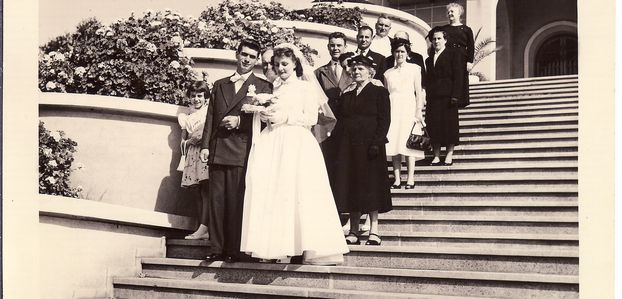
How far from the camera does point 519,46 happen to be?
19.7 m

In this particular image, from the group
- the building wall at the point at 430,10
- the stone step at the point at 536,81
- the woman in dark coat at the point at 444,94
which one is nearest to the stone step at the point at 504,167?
the woman in dark coat at the point at 444,94

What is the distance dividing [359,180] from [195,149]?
1.62m

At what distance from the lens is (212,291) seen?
7398 millimetres

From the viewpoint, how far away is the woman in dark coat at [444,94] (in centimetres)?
944

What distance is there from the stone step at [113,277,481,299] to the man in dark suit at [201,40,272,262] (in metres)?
0.37

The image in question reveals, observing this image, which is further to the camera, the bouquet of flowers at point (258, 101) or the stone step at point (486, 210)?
the stone step at point (486, 210)

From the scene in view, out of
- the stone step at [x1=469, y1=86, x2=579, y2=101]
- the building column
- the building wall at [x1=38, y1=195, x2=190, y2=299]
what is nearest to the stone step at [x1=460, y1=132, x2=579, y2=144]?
the stone step at [x1=469, y1=86, x2=579, y2=101]

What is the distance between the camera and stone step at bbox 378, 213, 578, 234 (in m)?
7.60

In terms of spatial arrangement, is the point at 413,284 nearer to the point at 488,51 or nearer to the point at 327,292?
the point at 327,292

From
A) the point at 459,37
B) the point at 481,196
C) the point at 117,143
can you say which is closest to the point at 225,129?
the point at 117,143

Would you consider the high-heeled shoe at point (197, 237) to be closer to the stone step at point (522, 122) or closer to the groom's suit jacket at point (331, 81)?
the groom's suit jacket at point (331, 81)

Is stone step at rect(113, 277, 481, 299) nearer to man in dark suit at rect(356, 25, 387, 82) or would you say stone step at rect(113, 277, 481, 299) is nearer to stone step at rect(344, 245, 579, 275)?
stone step at rect(344, 245, 579, 275)

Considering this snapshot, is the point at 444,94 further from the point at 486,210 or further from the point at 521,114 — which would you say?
the point at 486,210

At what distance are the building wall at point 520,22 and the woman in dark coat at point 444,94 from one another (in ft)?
33.1
